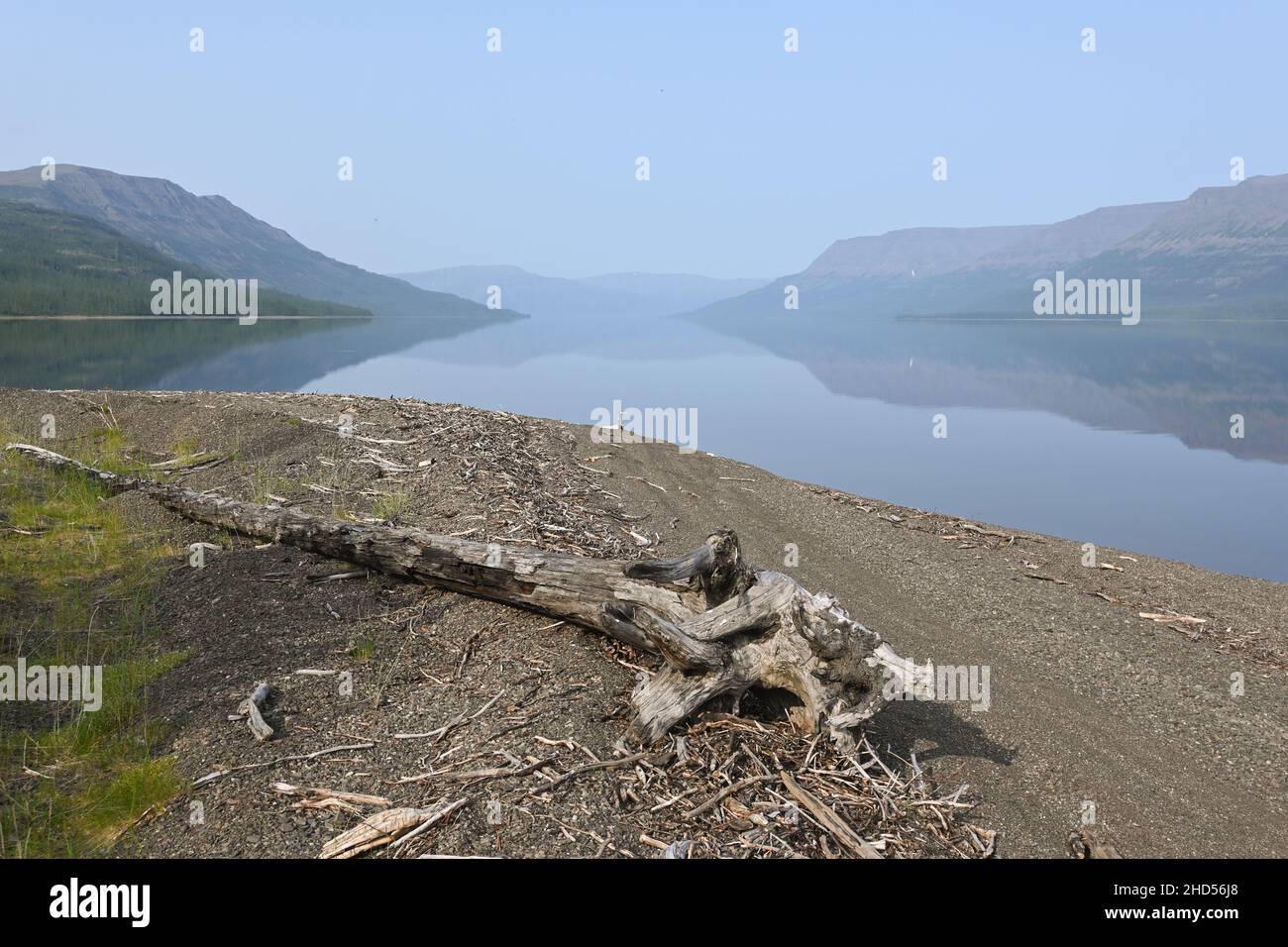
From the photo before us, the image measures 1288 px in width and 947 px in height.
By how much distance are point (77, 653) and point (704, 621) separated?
21.1 feet

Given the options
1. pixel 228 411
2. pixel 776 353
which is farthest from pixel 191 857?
pixel 776 353

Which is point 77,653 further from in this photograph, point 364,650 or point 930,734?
point 930,734

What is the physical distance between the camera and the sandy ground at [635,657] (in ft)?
20.1

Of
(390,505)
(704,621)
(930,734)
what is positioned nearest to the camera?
(704,621)

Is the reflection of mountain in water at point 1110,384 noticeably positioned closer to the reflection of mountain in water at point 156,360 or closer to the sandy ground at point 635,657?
the sandy ground at point 635,657

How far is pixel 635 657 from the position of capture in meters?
7.38

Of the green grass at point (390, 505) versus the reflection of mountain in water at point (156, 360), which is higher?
the reflection of mountain in water at point (156, 360)

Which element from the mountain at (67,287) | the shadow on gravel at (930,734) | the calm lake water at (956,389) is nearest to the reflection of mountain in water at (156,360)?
the calm lake water at (956,389)

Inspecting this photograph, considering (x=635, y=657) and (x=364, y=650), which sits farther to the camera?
(x=364, y=650)

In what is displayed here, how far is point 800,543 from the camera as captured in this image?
45.4ft

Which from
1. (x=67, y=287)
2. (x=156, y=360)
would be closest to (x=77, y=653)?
(x=156, y=360)

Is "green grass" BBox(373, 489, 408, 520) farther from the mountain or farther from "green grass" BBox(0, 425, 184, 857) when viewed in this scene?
the mountain

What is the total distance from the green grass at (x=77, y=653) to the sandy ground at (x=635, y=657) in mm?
339

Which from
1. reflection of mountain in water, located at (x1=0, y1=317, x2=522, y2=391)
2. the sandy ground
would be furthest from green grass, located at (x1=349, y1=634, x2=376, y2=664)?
reflection of mountain in water, located at (x1=0, y1=317, x2=522, y2=391)
